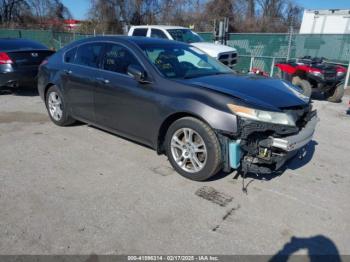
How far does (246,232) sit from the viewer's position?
9.57 ft

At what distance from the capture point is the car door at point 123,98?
405cm

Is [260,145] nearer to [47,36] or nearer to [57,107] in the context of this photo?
[57,107]

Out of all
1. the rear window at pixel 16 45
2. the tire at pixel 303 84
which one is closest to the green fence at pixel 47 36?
the rear window at pixel 16 45

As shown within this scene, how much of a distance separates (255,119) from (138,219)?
5.08 ft

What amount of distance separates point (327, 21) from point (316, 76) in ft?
50.4

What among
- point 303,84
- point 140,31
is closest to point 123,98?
point 303,84

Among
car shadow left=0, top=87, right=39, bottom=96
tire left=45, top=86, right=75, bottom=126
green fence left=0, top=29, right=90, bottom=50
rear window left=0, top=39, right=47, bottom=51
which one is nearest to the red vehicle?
tire left=45, top=86, right=75, bottom=126

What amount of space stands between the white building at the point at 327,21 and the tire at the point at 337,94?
13612 millimetres

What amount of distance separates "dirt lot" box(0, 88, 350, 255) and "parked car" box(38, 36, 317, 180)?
34cm

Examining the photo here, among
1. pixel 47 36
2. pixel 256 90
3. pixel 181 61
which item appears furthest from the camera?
pixel 47 36

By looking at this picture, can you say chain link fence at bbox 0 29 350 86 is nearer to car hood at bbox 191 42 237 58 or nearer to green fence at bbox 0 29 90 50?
car hood at bbox 191 42 237 58

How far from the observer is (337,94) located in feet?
28.9

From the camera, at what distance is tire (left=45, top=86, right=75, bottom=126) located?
5496mm

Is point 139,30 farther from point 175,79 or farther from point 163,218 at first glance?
point 163,218
